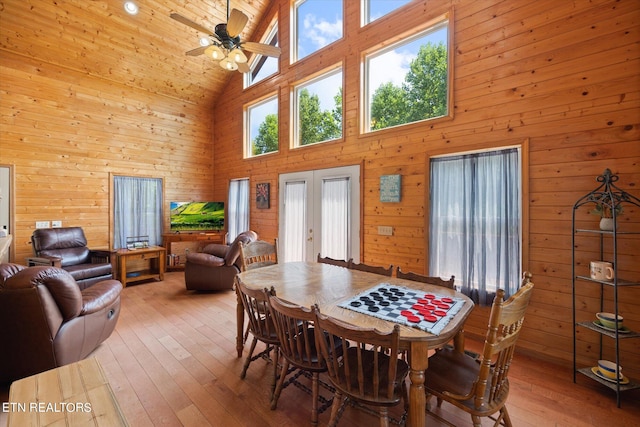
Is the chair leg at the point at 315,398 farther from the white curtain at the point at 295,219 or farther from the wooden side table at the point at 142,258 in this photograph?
the wooden side table at the point at 142,258

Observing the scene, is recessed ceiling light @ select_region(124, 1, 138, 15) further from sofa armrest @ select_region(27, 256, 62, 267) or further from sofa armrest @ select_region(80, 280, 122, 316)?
sofa armrest @ select_region(80, 280, 122, 316)

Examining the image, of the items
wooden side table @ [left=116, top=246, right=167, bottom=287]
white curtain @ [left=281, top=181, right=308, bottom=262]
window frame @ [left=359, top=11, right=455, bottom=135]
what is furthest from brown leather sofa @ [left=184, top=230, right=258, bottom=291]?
window frame @ [left=359, top=11, right=455, bottom=135]

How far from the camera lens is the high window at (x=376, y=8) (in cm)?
393

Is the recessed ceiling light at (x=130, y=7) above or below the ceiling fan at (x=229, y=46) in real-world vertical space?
above

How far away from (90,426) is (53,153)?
585cm

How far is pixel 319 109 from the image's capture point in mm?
5023

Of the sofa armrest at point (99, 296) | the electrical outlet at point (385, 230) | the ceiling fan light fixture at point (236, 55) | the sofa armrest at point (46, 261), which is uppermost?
the ceiling fan light fixture at point (236, 55)

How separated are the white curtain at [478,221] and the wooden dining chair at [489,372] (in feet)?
4.78

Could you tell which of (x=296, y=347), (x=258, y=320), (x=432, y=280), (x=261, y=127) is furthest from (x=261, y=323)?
(x=261, y=127)

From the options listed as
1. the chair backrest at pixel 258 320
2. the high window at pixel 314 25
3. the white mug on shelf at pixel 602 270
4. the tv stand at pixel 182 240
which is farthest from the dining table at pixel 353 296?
the high window at pixel 314 25

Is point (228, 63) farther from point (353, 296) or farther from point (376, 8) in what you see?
point (353, 296)

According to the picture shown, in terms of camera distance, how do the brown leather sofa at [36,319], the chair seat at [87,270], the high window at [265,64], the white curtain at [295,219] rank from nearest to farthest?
the brown leather sofa at [36,319]
the chair seat at [87,270]
the white curtain at [295,219]
the high window at [265,64]

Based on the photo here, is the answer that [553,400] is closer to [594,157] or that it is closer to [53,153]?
[594,157]

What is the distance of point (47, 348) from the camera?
2199 millimetres
